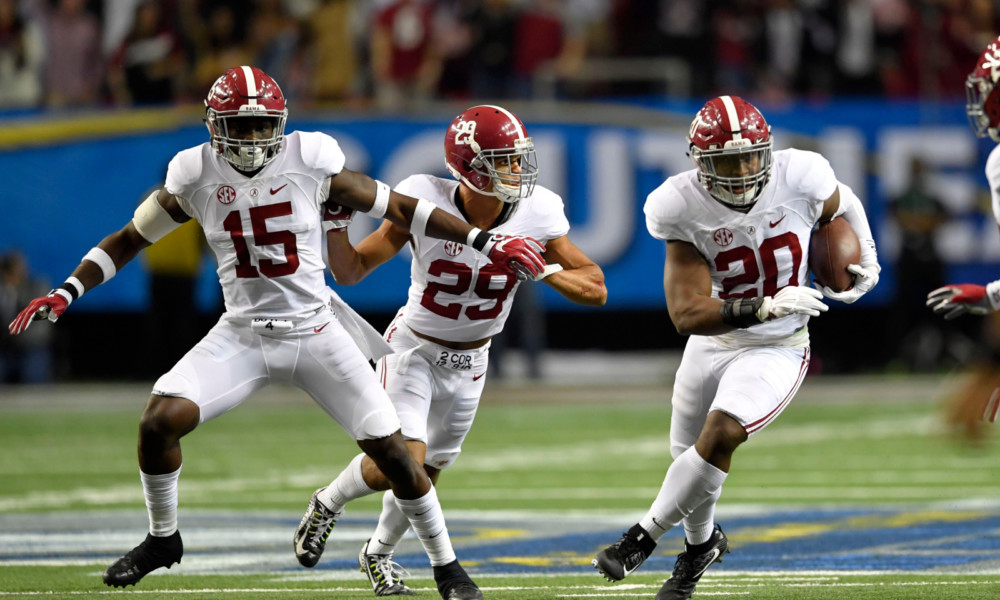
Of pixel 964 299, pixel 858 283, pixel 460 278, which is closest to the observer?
pixel 964 299

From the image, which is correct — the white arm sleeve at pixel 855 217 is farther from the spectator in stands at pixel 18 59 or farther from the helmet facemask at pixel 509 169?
the spectator in stands at pixel 18 59

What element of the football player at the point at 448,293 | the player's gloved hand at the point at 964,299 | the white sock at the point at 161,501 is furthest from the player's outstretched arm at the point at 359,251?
the player's gloved hand at the point at 964,299

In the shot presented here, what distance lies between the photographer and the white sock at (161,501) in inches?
208

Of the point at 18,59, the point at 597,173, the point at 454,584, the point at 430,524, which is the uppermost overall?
the point at 18,59

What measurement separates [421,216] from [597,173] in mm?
8903

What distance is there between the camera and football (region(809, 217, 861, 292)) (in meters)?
5.45

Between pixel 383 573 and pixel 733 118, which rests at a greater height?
pixel 733 118

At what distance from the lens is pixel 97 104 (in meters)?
14.0

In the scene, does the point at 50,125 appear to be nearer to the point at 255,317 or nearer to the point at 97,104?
the point at 97,104

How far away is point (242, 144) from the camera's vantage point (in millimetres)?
5281

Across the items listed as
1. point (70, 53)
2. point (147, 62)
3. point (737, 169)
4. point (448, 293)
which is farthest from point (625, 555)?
point (70, 53)

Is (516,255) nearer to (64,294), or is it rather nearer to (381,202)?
(381,202)

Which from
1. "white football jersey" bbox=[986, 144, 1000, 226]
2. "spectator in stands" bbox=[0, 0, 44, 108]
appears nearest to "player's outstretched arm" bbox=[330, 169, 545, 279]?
"white football jersey" bbox=[986, 144, 1000, 226]

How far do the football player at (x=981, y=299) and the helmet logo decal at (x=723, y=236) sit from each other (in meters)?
0.73
